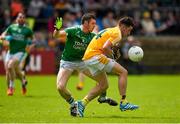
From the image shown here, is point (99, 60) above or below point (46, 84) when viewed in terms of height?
above

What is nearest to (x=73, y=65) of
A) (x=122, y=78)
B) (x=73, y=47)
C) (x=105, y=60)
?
(x=73, y=47)

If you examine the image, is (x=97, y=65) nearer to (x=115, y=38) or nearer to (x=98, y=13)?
(x=115, y=38)

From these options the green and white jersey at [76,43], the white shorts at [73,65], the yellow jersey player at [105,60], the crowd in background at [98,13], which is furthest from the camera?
the crowd in background at [98,13]

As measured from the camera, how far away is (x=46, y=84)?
89.0 feet

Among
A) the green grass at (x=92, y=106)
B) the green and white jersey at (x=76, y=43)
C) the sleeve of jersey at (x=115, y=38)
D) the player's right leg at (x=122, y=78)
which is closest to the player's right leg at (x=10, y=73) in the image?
the green grass at (x=92, y=106)

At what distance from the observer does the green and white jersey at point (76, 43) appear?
51.2 feet

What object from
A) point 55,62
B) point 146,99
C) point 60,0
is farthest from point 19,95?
point 60,0

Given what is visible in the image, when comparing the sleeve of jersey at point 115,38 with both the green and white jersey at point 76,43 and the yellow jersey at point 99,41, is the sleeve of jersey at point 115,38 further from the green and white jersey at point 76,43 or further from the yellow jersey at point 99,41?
the green and white jersey at point 76,43

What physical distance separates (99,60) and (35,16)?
64.9 ft

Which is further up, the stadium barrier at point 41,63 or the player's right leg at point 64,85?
the player's right leg at point 64,85

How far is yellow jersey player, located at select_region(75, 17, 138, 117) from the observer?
1463 centimetres

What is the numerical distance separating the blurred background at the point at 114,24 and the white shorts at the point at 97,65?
1655cm

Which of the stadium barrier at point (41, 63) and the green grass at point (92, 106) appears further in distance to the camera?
the stadium barrier at point (41, 63)

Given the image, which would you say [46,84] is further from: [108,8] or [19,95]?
[108,8]
